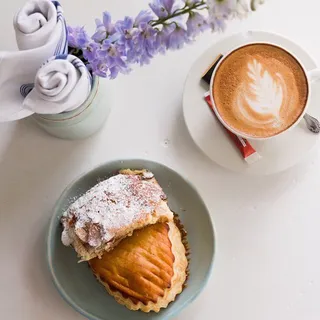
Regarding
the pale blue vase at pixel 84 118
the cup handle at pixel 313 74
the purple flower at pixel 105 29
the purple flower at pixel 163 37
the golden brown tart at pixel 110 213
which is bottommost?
the golden brown tart at pixel 110 213

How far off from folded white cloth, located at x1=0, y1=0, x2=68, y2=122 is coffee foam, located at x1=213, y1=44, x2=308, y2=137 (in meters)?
0.35

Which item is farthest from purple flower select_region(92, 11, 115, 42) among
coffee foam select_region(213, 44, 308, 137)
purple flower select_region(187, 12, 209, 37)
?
coffee foam select_region(213, 44, 308, 137)

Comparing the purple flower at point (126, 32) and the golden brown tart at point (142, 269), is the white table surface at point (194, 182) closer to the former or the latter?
the golden brown tart at point (142, 269)

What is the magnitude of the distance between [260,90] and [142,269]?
409mm

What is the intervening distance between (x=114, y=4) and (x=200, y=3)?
1.61ft

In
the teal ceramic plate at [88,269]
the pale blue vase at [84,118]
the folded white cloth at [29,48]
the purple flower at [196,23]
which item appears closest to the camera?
the purple flower at [196,23]

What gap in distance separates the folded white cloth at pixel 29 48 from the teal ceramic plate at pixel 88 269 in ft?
0.87

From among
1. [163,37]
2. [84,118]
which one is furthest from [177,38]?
[84,118]

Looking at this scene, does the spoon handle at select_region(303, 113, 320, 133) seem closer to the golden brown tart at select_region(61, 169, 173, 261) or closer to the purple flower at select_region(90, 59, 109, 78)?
the golden brown tart at select_region(61, 169, 173, 261)

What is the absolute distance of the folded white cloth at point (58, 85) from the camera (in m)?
0.83

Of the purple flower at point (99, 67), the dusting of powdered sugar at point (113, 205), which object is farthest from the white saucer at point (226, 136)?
the purple flower at point (99, 67)

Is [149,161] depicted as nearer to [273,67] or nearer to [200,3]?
[273,67]

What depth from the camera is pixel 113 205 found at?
104 centimetres

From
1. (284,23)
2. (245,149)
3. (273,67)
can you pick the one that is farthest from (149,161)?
(284,23)
